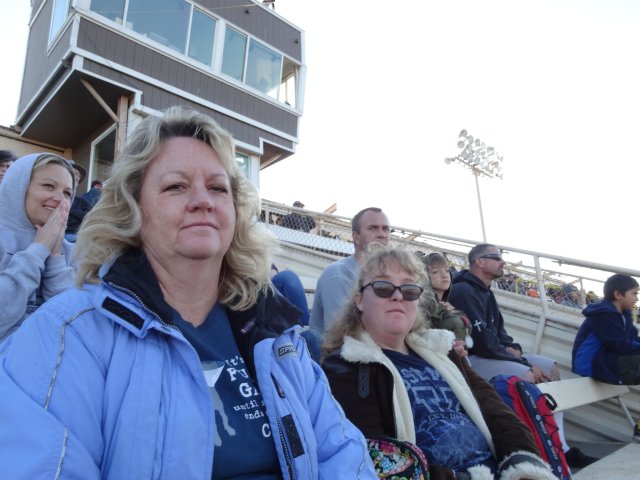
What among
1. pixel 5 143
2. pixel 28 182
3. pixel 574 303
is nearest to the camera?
pixel 28 182

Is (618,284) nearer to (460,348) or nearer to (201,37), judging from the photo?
→ (460,348)

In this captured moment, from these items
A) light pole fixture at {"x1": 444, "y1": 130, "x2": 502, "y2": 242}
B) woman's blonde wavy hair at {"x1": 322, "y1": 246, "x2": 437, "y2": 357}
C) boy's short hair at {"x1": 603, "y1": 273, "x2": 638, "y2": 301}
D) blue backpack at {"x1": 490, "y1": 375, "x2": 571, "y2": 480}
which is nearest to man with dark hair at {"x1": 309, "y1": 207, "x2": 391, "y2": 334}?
woman's blonde wavy hair at {"x1": 322, "y1": 246, "x2": 437, "y2": 357}

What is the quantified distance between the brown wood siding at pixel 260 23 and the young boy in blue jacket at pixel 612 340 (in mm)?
9751

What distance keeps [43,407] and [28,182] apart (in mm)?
1878

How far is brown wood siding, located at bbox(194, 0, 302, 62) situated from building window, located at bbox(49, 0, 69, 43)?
8.90 ft

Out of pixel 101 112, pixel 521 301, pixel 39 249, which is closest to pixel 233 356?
pixel 39 249

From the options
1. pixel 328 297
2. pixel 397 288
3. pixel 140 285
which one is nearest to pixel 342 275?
pixel 328 297

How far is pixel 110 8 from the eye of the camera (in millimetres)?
8656

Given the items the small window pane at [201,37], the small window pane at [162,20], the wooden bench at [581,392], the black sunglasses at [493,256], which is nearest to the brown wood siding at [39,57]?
the small window pane at [162,20]

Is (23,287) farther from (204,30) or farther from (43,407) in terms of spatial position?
(204,30)

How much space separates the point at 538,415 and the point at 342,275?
1.64 meters

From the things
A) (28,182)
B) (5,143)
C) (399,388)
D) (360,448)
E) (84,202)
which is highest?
(5,143)

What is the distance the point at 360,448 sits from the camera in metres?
1.52

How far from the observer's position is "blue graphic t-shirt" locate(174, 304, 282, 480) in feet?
4.14
